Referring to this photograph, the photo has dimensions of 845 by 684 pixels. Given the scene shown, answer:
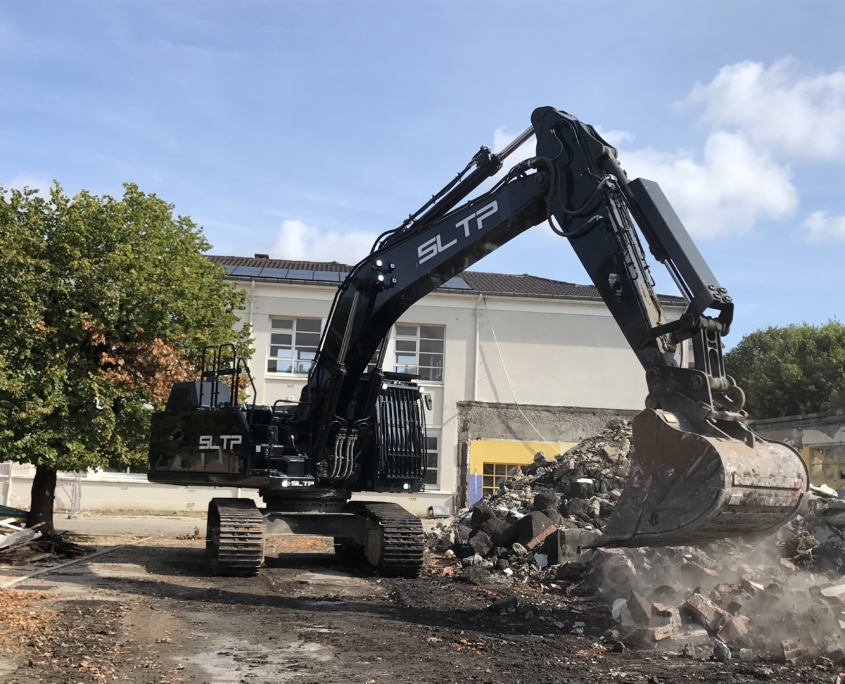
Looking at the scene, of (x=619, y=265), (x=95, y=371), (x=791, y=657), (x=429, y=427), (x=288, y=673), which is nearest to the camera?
(x=288, y=673)

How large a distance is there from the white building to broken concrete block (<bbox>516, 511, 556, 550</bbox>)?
41.5ft

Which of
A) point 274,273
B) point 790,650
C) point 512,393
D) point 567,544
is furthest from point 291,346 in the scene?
point 790,650

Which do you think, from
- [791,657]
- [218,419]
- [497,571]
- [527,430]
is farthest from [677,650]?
[527,430]

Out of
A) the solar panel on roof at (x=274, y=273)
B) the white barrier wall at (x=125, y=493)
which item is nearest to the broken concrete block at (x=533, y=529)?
the white barrier wall at (x=125, y=493)

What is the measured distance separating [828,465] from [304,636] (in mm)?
19483

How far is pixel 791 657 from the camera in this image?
650 centimetres

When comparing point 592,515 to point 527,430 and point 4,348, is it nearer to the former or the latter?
point 4,348

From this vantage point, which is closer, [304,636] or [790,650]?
[790,650]

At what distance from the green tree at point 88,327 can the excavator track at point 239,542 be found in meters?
3.76

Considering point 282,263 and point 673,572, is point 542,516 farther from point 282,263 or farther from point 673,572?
point 282,263

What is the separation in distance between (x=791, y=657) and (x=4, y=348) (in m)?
11.0

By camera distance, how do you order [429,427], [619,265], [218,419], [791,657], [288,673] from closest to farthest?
1. [288,673]
2. [791,657]
3. [619,265]
4. [218,419]
5. [429,427]

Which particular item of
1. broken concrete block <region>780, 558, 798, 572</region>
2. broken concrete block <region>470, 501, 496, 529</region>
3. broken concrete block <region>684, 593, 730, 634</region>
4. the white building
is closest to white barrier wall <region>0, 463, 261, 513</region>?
the white building

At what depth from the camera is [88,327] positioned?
13.5m
